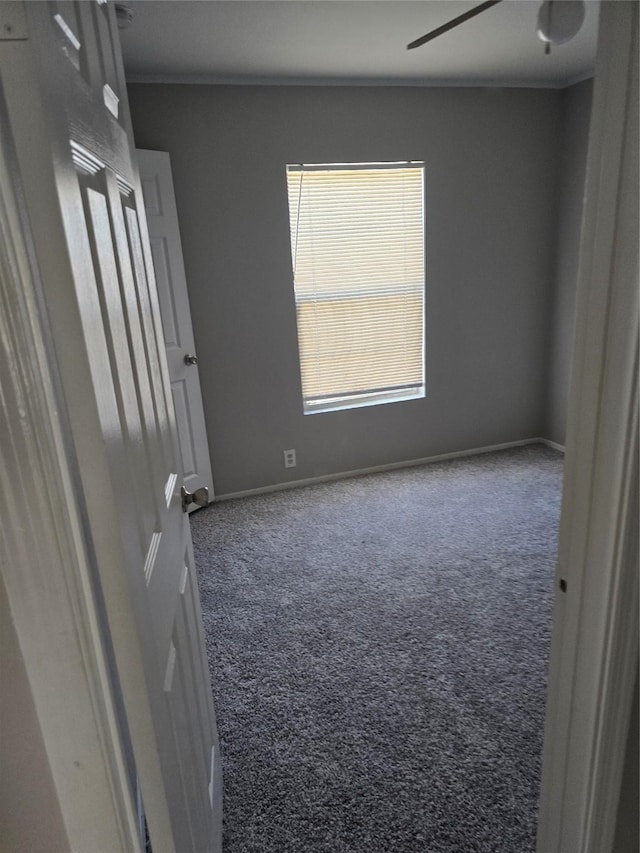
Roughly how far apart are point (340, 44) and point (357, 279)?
1322 mm

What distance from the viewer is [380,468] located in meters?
3.94

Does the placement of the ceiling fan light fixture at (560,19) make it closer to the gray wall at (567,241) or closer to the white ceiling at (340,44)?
the white ceiling at (340,44)

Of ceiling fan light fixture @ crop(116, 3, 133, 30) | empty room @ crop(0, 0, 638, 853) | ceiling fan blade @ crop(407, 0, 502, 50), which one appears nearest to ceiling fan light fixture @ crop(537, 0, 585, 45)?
empty room @ crop(0, 0, 638, 853)

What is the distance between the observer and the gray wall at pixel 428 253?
10.3 ft

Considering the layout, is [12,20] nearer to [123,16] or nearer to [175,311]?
[123,16]

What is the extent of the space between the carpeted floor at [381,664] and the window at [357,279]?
84cm

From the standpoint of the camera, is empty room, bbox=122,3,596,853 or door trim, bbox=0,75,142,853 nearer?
door trim, bbox=0,75,142,853

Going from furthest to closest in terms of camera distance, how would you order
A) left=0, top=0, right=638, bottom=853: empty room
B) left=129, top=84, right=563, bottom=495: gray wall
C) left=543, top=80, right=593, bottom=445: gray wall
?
left=543, top=80, right=593, bottom=445: gray wall → left=129, top=84, right=563, bottom=495: gray wall → left=0, top=0, right=638, bottom=853: empty room

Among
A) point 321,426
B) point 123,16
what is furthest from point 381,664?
point 123,16

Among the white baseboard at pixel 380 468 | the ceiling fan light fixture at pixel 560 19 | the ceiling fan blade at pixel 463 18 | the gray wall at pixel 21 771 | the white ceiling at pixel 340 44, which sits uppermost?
the white ceiling at pixel 340 44

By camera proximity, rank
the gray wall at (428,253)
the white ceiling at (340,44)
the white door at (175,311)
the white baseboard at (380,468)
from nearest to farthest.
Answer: the white ceiling at (340,44) < the white door at (175,311) < the gray wall at (428,253) < the white baseboard at (380,468)

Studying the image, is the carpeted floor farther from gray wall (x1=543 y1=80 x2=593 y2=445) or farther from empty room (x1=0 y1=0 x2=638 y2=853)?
gray wall (x1=543 y1=80 x2=593 y2=445)

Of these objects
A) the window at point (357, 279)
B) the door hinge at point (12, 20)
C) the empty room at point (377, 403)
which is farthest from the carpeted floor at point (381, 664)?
the door hinge at point (12, 20)

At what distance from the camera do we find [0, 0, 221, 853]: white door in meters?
0.57
